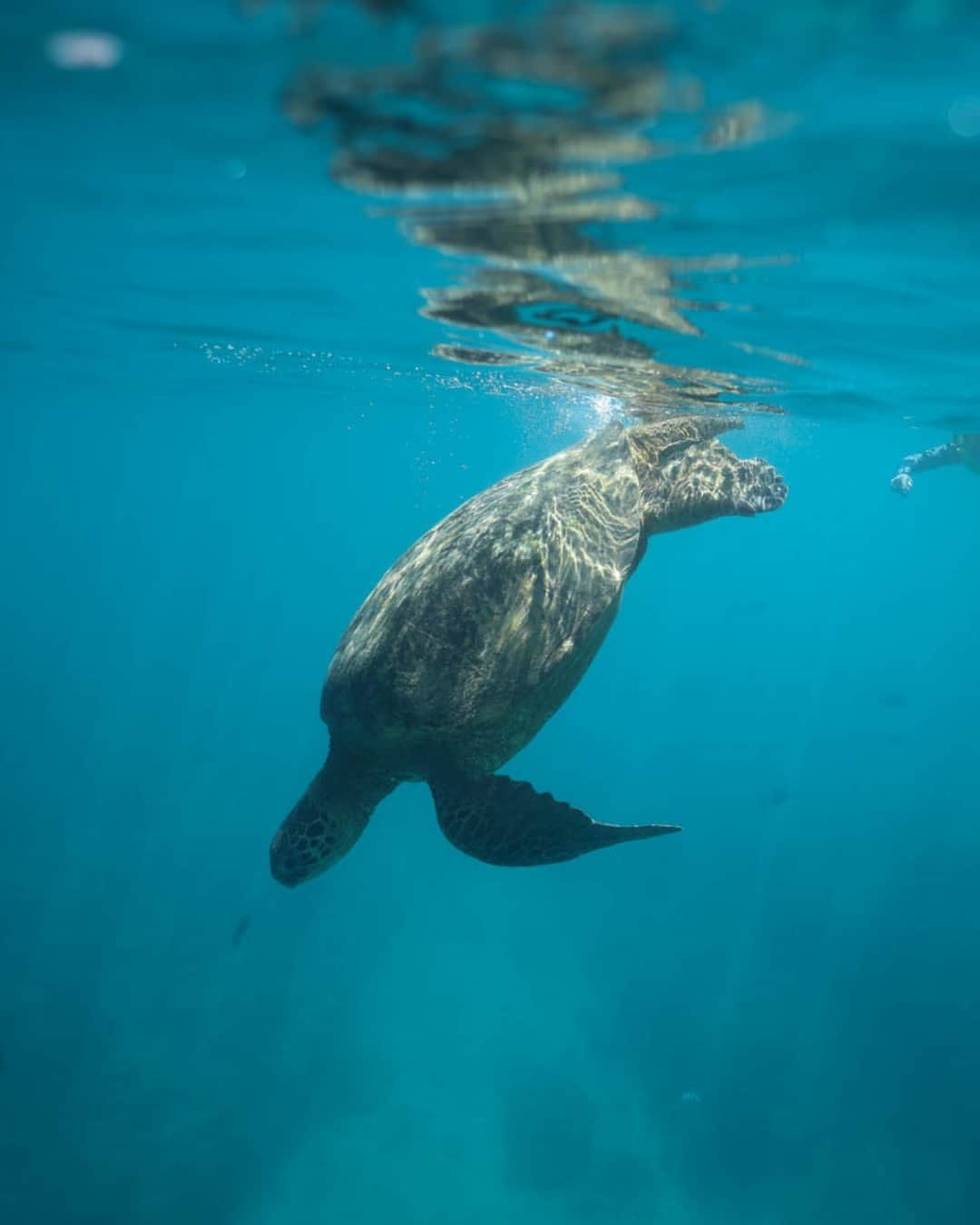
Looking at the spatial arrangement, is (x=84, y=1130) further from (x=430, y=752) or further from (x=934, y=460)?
(x=934, y=460)

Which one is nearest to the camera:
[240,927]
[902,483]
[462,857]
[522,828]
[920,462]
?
[522,828]

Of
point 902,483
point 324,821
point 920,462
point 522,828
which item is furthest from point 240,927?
point 920,462

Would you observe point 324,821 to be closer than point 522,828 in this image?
No

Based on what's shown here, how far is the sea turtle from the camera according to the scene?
665cm

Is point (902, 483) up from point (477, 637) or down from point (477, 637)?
down

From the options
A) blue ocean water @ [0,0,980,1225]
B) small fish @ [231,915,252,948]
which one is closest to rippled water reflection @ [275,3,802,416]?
blue ocean water @ [0,0,980,1225]

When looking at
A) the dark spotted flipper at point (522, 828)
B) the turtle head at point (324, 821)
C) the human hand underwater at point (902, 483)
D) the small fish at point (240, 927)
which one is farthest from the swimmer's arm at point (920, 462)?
the small fish at point (240, 927)

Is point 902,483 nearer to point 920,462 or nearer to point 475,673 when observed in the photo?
point 920,462

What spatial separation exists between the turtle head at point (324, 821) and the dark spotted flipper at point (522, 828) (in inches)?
46.8

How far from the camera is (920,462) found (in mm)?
16547

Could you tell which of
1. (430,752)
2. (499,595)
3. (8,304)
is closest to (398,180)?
(499,595)

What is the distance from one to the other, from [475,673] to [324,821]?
2.10 meters

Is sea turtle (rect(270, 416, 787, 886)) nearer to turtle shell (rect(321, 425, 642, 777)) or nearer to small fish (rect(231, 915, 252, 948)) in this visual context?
turtle shell (rect(321, 425, 642, 777))

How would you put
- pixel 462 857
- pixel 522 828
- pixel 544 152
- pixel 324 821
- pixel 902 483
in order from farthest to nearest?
pixel 462 857, pixel 902 483, pixel 324 821, pixel 544 152, pixel 522 828
